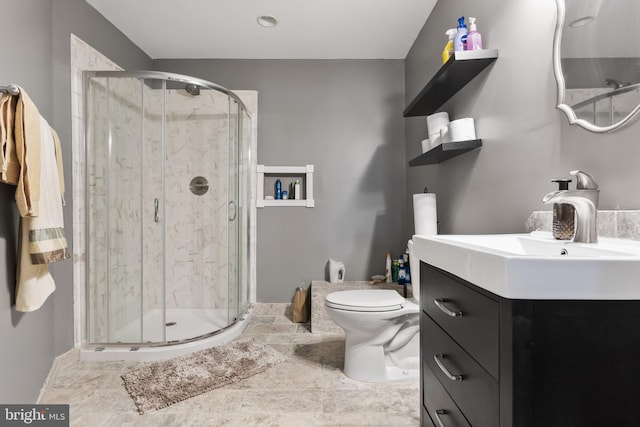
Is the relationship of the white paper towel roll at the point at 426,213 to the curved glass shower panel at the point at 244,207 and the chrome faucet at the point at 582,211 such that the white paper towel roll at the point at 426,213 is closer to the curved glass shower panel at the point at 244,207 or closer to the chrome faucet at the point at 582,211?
the chrome faucet at the point at 582,211

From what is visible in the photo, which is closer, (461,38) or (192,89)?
(461,38)

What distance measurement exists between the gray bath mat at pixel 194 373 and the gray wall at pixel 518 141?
4.85ft

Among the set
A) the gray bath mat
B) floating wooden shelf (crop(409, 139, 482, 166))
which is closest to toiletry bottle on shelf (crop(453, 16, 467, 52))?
floating wooden shelf (crop(409, 139, 482, 166))

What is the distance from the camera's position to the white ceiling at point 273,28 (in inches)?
89.5

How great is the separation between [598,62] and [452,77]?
2.63 ft

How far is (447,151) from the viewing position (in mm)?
1842

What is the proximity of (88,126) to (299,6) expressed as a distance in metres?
1.62

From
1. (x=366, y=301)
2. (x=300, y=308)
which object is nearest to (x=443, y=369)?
(x=366, y=301)

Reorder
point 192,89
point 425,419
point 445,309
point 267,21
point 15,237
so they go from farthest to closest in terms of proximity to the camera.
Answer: point 192,89, point 267,21, point 15,237, point 425,419, point 445,309

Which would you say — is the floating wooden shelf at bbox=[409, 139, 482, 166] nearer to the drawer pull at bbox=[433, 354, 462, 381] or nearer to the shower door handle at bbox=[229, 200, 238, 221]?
the drawer pull at bbox=[433, 354, 462, 381]

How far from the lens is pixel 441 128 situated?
1859 millimetres

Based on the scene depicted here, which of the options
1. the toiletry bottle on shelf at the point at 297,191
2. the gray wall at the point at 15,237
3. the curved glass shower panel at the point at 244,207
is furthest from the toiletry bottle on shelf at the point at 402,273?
the gray wall at the point at 15,237

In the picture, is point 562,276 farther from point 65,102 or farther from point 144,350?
point 65,102

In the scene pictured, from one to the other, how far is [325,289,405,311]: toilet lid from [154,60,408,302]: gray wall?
1.03 meters
